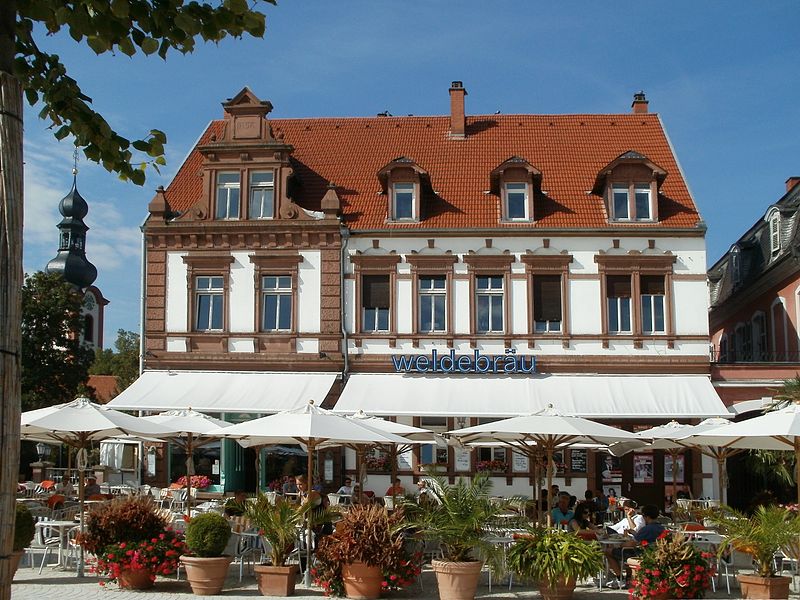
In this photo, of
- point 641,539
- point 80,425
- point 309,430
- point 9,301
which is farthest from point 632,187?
point 9,301

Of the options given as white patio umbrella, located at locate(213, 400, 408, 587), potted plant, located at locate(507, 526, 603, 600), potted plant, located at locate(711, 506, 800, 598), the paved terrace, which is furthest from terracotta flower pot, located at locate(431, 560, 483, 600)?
potted plant, located at locate(711, 506, 800, 598)

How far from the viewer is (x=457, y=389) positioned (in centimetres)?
2611

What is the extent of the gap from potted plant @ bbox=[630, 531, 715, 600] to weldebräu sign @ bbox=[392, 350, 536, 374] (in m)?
13.5

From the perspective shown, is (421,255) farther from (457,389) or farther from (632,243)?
(632,243)

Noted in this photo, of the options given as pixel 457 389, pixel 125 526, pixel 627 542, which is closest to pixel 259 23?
pixel 125 526

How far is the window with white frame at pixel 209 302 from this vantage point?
27469 mm

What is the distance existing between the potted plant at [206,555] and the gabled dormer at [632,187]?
646 inches

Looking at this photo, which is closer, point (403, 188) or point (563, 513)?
point (563, 513)

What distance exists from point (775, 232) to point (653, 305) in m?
6.07

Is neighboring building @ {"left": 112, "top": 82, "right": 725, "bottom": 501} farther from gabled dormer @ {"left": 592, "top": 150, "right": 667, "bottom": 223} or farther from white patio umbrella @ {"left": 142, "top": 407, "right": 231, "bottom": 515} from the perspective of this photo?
white patio umbrella @ {"left": 142, "top": 407, "right": 231, "bottom": 515}

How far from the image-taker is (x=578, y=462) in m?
26.3

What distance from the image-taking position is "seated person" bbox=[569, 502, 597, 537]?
16.3m

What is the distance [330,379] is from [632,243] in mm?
8787

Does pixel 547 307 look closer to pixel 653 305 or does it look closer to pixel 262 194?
pixel 653 305
